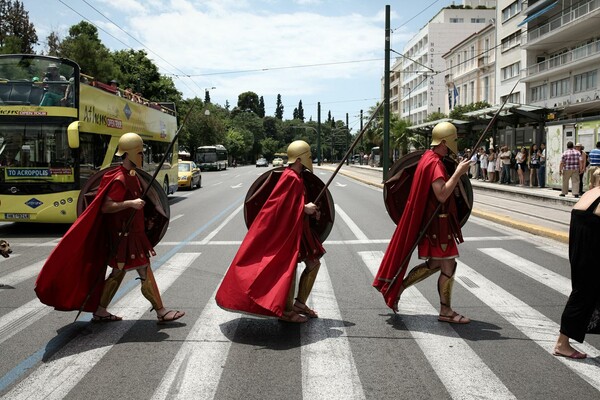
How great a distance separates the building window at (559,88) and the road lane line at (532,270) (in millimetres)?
34515

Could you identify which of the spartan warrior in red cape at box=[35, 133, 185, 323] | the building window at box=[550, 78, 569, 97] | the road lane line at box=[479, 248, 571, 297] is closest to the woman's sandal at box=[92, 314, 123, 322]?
the spartan warrior in red cape at box=[35, 133, 185, 323]

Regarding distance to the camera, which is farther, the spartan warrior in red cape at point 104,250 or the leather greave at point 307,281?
the leather greave at point 307,281

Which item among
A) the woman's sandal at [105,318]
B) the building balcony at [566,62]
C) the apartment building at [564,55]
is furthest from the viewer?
the apartment building at [564,55]

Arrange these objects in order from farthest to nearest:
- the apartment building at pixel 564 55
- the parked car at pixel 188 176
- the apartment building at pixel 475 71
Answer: the apartment building at pixel 475 71
the apartment building at pixel 564 55
the parked car at pixel 188 176

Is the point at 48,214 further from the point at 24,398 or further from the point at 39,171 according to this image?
the point at 24,398

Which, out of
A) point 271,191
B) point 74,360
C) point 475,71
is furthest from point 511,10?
point 74,360

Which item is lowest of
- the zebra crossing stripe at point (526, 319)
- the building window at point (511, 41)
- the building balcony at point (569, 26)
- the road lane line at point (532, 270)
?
the zebra crossing stripe at point (526, 319)

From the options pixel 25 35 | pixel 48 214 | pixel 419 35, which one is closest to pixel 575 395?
pixel 48 214

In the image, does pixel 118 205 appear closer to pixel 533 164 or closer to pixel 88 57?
pixel 533 164

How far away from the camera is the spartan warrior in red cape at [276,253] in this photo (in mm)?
4812

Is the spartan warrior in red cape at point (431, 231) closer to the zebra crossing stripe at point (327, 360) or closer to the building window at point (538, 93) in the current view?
the zebra crossing stripe at point (327, 360)

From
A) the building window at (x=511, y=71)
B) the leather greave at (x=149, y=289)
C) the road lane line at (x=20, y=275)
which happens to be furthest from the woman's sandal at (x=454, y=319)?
the building window at (x=511, y=71)

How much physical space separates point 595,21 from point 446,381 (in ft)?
123

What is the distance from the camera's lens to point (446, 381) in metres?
3.94
